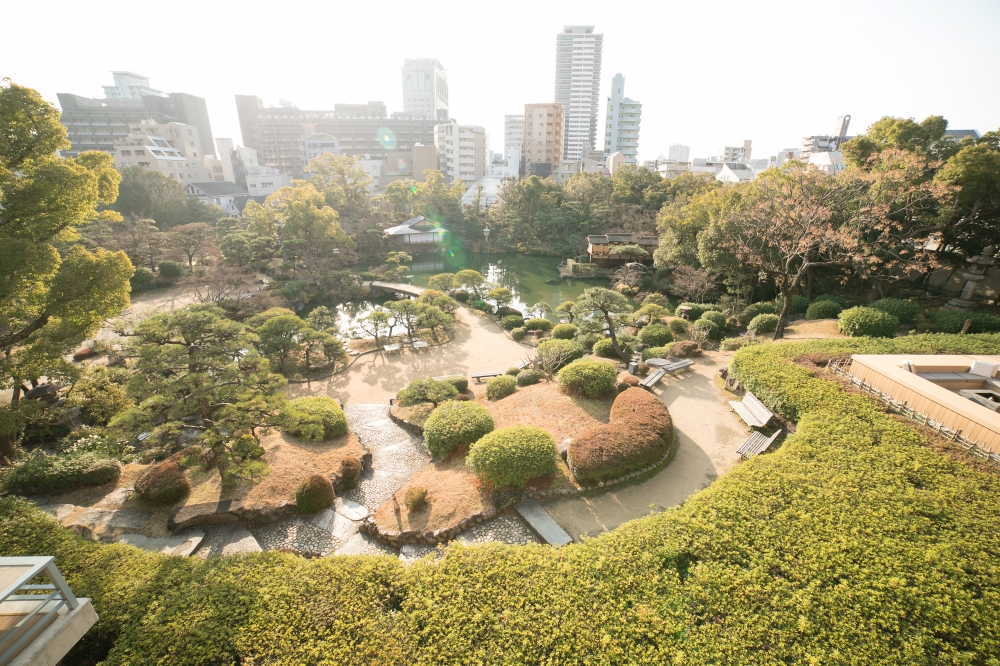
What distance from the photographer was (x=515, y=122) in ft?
267

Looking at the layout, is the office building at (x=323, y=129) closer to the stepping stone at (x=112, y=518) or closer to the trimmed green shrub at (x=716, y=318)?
the trimmed green shrub at (x=716, y=318)

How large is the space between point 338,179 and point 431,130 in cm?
4626

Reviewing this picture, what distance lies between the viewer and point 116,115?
55.2m

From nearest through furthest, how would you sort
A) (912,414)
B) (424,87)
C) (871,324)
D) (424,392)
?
(912,414) < (424,392) < (871,324) < (424,87)

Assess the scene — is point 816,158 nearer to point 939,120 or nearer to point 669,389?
point 939,120

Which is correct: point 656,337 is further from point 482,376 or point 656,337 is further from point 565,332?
point 482,376

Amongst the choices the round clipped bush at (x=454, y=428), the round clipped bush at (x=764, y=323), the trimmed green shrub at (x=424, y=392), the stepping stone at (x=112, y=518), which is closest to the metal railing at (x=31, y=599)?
the stepping stone at (x=112, y=518)

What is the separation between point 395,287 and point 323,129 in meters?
63.2

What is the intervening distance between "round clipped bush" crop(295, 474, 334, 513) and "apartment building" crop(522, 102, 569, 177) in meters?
63.7

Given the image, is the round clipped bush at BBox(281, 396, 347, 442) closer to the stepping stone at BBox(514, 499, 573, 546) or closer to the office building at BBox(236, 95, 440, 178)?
the stepping stone at BBox(514, 499, 573, 546)

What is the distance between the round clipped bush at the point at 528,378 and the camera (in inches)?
544

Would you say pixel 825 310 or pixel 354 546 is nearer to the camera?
pixel 354 546

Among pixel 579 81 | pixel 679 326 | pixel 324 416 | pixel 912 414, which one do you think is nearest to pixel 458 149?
pixel 579 81

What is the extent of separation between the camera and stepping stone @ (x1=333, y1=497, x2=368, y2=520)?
841 cm
